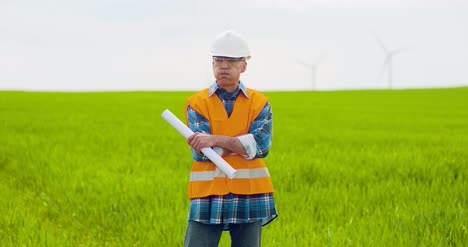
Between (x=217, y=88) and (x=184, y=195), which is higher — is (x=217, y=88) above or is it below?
above

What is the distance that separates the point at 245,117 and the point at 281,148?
7.15 meters

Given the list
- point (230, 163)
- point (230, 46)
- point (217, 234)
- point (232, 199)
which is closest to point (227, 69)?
point (230, 46)

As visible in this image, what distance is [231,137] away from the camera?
9.51ft

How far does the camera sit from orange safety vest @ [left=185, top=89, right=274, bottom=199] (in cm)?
298

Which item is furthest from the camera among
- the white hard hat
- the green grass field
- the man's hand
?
the green grass field

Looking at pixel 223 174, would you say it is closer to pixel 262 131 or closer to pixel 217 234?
pixel 262 131

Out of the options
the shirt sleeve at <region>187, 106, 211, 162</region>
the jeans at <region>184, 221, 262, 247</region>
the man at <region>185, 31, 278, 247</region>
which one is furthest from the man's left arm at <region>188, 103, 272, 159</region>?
Result: the jeans at <region>184, 221, 262, 247</region>

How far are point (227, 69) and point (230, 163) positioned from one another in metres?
0.48

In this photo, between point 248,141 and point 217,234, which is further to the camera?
point 217,234

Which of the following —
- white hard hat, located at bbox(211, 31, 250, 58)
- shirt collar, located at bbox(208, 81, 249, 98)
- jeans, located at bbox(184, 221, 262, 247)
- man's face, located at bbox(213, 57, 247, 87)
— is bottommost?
jeans, located at bbox(184, 221, 262, 247)

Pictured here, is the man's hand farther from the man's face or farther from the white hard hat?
the white hard hat

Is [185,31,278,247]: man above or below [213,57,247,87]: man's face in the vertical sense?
below

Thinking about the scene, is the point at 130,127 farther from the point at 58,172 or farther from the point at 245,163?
the point at 245,163

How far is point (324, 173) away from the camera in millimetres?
7133
